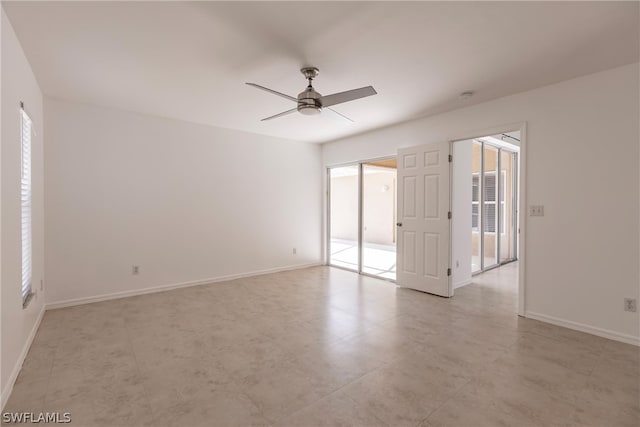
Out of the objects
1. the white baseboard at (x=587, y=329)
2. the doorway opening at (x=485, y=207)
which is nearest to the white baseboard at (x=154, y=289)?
the doorway opening at (x=485, y=207)

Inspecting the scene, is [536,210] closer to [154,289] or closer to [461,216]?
[461,216]

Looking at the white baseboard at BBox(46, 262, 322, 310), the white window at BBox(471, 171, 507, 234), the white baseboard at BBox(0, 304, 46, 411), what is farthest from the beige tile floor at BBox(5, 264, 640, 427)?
the white window at BBox(471, 171, 507, 234)

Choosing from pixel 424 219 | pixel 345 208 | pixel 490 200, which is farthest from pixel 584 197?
pixel 345 208

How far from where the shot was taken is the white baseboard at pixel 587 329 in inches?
106

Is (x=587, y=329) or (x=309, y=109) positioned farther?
(x=587, y=329)

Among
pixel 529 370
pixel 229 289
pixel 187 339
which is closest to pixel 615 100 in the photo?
pixel 529 370

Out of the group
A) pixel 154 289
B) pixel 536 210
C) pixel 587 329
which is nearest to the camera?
pixel 587 329

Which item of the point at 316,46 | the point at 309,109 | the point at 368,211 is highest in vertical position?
the point at 316,46

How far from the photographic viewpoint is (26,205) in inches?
108

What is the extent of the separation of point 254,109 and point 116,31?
1857 millimetres

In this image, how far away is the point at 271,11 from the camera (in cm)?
200

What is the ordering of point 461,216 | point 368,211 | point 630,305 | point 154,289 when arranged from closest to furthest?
point 630,305 < point 154,289 < point 461,216 < point 368,211

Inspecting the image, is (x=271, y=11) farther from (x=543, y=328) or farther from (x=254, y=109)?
(x=543, y=328)

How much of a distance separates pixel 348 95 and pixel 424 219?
2432 mm
